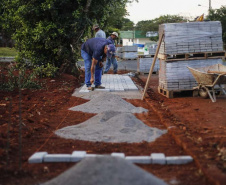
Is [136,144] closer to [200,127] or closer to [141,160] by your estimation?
[141,160]

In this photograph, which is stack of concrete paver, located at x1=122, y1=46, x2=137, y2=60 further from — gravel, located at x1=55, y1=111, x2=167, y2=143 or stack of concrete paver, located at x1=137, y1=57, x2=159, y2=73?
gravel, located at x1=55, y1=111, x2=167, y2=143

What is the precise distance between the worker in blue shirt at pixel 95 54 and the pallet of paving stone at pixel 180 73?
1650mm

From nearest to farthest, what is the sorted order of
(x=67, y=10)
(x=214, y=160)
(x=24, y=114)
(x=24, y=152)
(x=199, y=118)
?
(x=214, y=160), (x=24, y=152), (x=199, y=118), (x=24, y=114), (x=67, y=10)

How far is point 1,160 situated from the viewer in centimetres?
464

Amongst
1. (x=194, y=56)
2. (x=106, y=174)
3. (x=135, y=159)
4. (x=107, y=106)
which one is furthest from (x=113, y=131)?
(x=194, y=56)

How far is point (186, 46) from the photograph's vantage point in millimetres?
9930

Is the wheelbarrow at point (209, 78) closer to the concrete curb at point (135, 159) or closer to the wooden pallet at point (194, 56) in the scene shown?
A: the wooden pallet at point (194, 56)

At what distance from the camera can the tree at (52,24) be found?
1355 centimetres

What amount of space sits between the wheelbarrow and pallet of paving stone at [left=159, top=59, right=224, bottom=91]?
33 cm

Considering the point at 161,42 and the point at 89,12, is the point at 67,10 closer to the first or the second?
the point at 89,12

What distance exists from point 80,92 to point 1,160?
21.1 feet

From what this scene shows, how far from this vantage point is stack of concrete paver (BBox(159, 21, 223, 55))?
9836mm

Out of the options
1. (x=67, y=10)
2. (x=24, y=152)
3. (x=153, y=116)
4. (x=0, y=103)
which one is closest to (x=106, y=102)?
(x=153, y=116)

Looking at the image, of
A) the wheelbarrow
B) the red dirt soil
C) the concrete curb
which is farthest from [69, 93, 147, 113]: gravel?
the concrete curb
